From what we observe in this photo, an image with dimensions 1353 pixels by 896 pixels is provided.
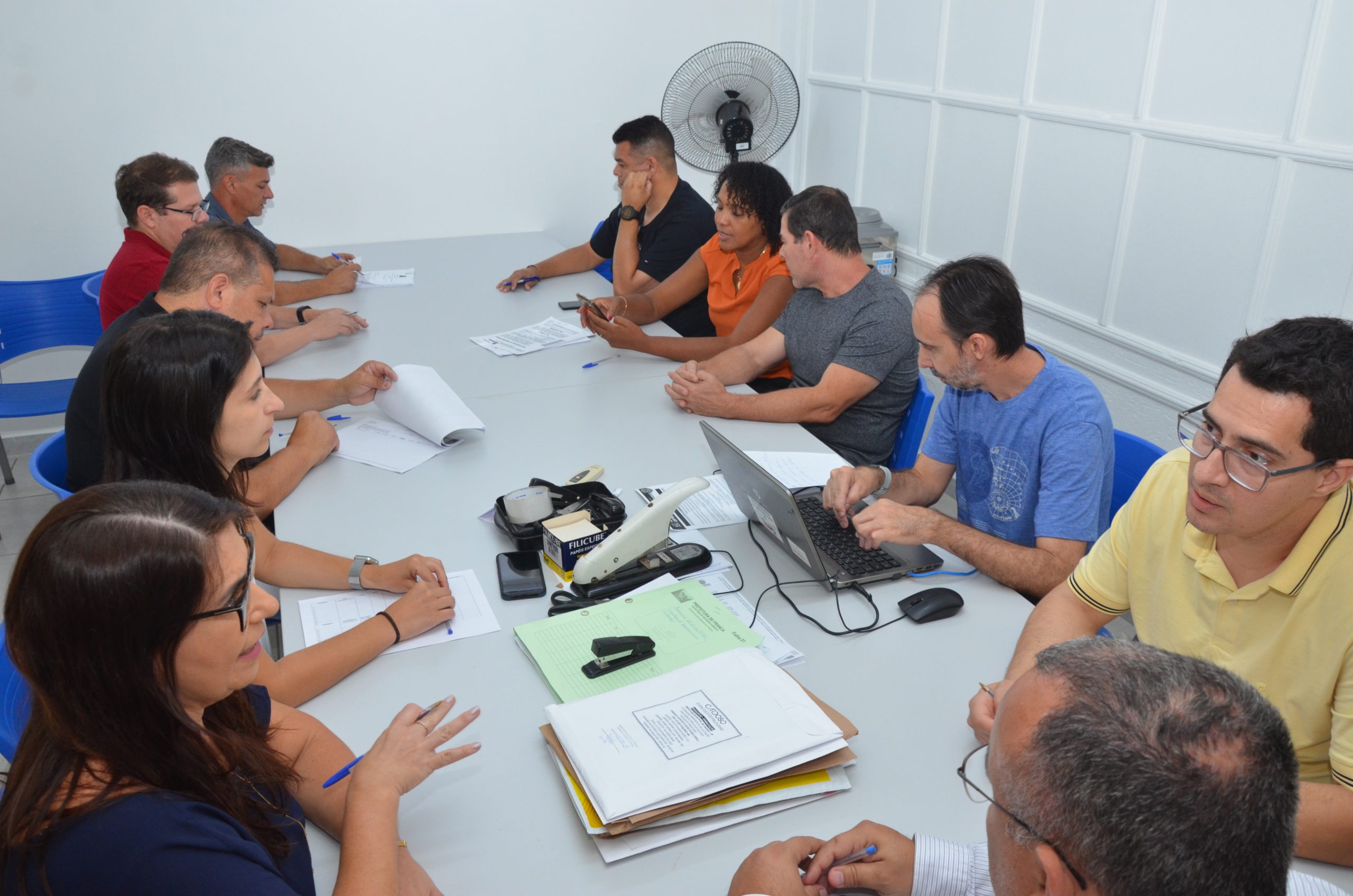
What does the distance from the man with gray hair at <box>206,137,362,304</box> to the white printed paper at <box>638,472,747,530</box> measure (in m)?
2.11

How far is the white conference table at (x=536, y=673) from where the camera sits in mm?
1172

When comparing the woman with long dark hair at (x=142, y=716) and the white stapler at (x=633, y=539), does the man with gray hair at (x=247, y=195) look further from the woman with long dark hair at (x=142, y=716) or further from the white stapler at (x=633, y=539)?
the woman with long dark hair at (x=142, y=716)

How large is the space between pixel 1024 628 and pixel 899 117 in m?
3.30

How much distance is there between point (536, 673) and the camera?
1508mm

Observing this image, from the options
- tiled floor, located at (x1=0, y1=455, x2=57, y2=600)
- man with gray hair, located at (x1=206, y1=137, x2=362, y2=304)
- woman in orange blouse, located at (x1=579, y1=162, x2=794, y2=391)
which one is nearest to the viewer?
woman in orange blouse, located at (x1=579, y1=162, x2=794, y2=391)

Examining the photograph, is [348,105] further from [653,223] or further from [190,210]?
[653,223]

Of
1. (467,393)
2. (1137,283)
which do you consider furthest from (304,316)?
(1137,283)

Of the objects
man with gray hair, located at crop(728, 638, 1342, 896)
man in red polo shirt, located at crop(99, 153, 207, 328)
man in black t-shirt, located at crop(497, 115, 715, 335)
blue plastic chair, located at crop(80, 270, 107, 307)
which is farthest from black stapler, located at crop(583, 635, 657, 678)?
blue plastic chair, located at crop(80, 270, 107, 307)

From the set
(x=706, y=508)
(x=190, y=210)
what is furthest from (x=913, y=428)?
(x=190, y=210)

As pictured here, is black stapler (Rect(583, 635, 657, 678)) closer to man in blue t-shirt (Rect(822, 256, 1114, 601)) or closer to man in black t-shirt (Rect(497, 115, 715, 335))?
man in blue t-shirt (Rect(822, 256, 1114, 601))

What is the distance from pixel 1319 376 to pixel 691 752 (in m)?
0.97

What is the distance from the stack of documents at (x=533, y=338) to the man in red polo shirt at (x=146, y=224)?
3.28 ft

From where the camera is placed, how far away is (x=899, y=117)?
4.27m

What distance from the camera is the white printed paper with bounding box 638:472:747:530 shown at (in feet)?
6.47
